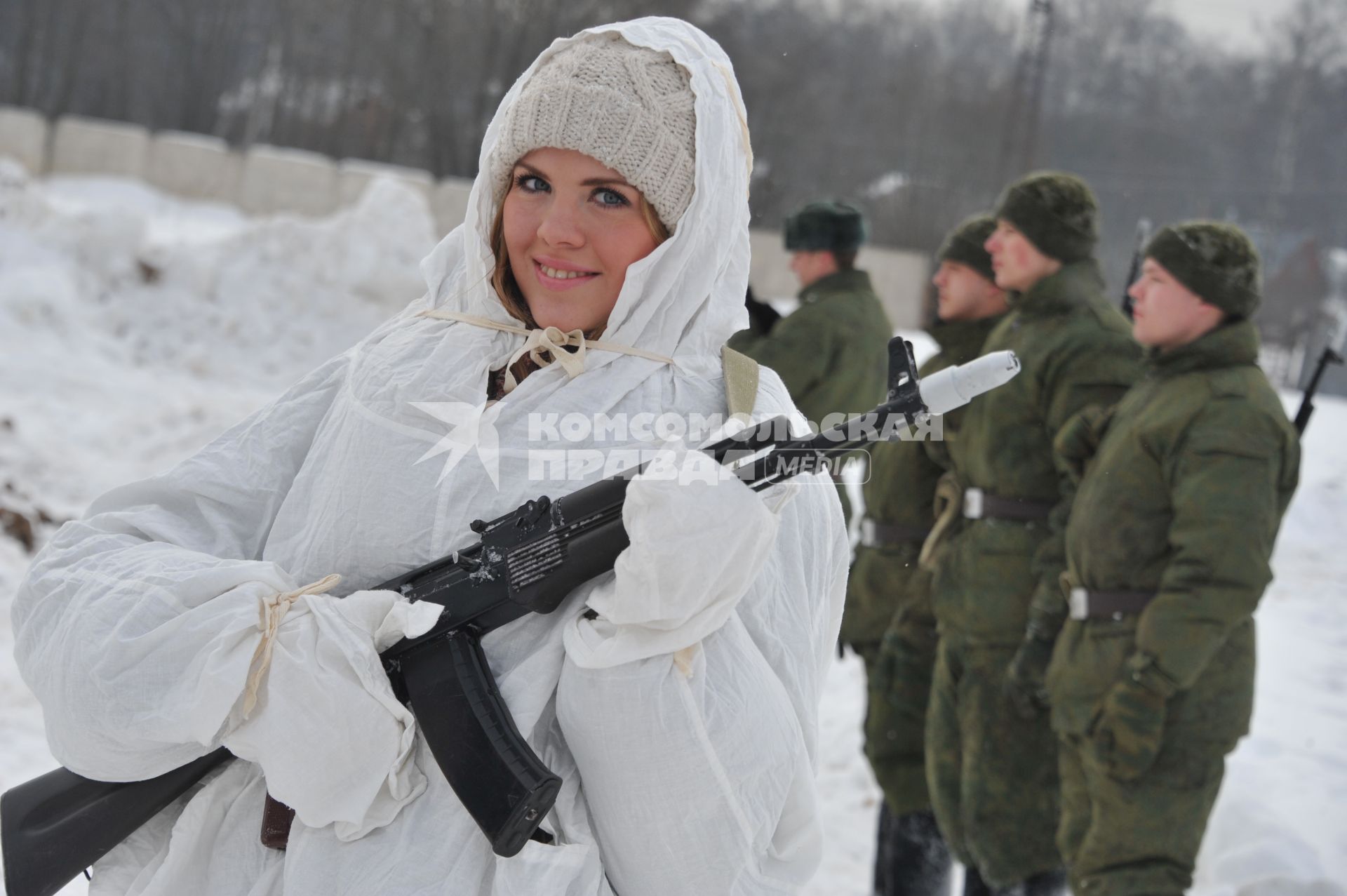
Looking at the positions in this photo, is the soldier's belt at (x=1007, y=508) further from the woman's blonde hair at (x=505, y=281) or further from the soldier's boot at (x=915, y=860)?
the woman's blonde hair at (x=505, y=281)

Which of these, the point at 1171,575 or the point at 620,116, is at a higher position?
the point at 620,116

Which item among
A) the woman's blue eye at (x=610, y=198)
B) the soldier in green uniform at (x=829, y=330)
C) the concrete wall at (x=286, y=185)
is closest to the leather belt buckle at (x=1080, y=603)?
the soldier in green uniform at (x=829, y=330)

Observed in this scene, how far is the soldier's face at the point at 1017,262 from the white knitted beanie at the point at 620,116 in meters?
2.46

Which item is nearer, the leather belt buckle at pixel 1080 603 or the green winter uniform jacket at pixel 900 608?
the leather belt buckle at pixel 1080 603

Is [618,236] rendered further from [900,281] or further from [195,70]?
[195,70]

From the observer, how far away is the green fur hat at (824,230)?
4883mm

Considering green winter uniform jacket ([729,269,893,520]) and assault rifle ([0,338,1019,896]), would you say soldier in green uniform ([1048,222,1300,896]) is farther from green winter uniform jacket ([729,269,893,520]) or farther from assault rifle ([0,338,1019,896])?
assault rifle ([0,338,1019,896])

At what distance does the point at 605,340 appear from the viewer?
1.79m

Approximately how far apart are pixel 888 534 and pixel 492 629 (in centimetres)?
306

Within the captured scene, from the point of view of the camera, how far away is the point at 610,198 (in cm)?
175

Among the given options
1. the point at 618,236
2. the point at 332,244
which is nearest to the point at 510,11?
the point at 332,244

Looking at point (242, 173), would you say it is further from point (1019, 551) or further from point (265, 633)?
point (265, 633)

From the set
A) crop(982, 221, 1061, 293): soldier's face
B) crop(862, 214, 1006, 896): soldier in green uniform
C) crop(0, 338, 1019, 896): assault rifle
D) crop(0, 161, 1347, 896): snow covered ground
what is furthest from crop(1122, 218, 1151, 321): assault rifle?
crop(0, 338, 1019, 896): assault rifle

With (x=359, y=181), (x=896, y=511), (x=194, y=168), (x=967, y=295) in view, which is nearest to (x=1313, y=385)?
(x=967, y=295)
